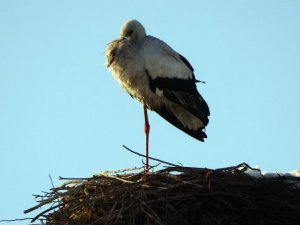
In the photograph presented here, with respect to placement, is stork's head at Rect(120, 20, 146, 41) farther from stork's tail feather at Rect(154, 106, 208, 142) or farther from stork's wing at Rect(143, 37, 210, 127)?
stork's tail feather at Rect(154, 106, 208, 142)

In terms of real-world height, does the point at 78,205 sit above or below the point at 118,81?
below

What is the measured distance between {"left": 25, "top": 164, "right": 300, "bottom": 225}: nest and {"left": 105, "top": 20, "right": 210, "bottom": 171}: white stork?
8.12ft

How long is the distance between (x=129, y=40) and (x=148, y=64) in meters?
0.44

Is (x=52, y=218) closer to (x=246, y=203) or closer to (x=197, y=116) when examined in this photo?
(x=246, y=203)

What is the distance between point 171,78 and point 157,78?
192 millimetres

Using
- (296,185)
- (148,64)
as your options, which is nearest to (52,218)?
(296,185)

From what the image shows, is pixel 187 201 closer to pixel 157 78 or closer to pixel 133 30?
pixel 157 78

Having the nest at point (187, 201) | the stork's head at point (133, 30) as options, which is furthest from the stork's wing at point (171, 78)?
the nest at point (187, 201)

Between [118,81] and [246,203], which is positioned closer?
[246,203]

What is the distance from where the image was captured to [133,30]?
32.1ft

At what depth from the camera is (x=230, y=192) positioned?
677 centimetres

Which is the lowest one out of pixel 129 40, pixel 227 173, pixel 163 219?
pixel 163 219

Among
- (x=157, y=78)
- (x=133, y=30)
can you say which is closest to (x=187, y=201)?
(x=157, y=78)

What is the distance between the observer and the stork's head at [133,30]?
32.0 feet
